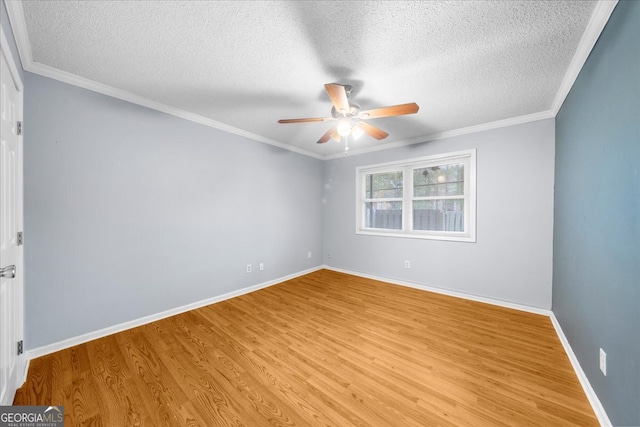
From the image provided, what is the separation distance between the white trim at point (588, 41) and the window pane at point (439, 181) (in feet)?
4.44

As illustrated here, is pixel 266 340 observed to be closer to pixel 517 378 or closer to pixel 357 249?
pixel 517 378

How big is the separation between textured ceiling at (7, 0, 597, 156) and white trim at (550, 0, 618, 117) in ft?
0.12

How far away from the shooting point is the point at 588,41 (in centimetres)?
150

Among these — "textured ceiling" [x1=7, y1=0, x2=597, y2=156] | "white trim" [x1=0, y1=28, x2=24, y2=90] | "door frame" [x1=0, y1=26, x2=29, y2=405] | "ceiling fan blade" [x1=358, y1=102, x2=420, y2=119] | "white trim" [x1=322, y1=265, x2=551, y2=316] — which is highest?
"textured ceiling" [x1=7, y1=0, x2=597, y2=156]

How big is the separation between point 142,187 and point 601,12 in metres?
A: 3.81

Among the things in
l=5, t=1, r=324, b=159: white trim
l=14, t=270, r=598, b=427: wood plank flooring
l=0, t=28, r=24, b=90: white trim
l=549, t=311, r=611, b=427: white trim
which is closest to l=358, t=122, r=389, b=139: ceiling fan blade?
l=5, t=1, r=324, b=159: white trim

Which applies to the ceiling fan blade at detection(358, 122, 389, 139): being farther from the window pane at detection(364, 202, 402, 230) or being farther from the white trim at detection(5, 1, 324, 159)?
the white trim at detection(5, 1, 324, 159)

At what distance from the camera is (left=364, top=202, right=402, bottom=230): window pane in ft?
13.1

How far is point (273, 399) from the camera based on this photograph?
1476 mm

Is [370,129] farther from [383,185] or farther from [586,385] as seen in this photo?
[586,385]

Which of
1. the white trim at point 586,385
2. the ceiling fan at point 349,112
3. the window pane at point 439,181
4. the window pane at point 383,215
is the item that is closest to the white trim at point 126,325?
the window pane at point 383,215

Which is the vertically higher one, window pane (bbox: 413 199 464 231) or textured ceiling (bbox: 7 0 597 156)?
textured ceiling (bbox: 7 0 597 156)

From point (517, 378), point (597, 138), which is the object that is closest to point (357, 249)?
point (517, 378)

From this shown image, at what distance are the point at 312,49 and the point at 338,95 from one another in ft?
1.18
